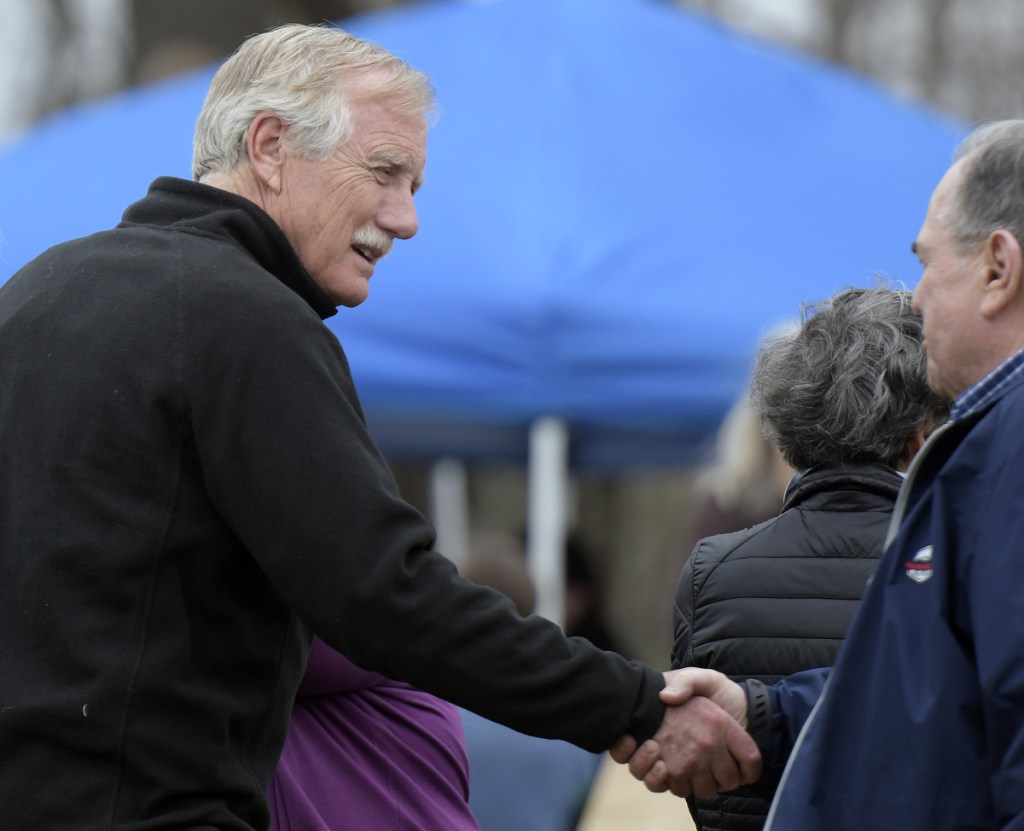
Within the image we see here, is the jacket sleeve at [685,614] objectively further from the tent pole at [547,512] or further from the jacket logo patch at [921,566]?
the tent pole at [547,512]

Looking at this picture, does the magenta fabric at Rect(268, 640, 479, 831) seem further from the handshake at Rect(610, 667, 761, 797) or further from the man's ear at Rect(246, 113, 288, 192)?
the man's ear at Rect(246, 113, 288, 192)

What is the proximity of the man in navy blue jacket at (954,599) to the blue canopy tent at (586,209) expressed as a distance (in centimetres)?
434

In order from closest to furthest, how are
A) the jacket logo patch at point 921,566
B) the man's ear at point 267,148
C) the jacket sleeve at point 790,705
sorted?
the jacket logo patch at point 921,566
the jacket sleeve at point 790,705
the man's ear at point 267,148

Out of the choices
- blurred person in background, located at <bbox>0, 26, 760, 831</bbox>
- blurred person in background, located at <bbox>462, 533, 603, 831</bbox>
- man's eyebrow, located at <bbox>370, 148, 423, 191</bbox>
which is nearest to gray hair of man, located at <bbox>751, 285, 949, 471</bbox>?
blurred person in background, located at <bbox>0, 26, 760, 831</bbox>

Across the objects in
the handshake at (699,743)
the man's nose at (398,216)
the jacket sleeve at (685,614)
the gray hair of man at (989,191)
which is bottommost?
the handshake at (699,743)

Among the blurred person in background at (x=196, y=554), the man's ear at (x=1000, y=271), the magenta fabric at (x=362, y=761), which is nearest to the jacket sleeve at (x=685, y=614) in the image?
the blurred person in background at (x=196, y=554)

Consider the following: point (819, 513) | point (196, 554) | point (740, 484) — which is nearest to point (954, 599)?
point (819, 513)

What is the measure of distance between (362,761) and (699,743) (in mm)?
611

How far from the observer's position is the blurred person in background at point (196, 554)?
2.29m

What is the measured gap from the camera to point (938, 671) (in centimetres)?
200

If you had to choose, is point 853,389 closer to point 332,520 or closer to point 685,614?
point 685,614

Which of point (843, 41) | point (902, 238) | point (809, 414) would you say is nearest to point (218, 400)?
point (809, 414)

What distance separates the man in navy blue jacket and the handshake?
46 centimetres

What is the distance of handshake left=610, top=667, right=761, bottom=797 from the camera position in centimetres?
264
